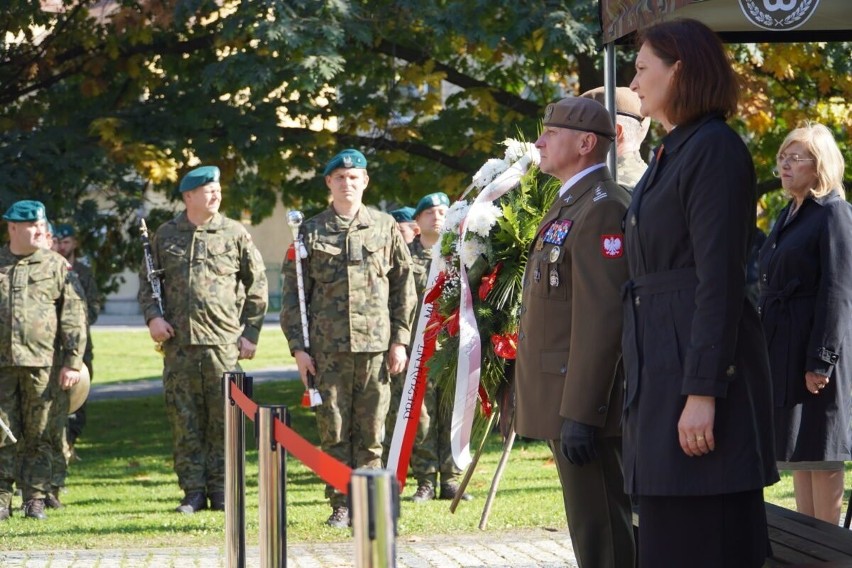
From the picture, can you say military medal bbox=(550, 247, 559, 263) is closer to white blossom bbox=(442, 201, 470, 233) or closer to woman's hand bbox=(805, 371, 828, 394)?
white blossom bbox=(442, 201, 470, 233)

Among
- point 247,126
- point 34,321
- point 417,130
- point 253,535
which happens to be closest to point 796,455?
point 253,535

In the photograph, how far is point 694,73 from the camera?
13.0 feet

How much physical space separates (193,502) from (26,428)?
1.33 meters

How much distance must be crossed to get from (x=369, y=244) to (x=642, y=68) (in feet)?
16.5

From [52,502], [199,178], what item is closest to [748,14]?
[199,178]

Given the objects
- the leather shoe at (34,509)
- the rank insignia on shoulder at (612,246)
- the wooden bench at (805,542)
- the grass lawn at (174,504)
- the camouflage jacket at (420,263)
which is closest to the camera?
the wooden bench at (805,542)

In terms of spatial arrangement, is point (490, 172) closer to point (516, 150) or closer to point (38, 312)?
point (516, 150)

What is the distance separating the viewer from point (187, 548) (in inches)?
307

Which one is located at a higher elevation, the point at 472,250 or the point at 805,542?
the point at 472,250

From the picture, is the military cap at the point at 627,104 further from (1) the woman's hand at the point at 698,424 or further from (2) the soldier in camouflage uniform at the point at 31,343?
(2) the soldier in camouflage uniform at the point at 31,343

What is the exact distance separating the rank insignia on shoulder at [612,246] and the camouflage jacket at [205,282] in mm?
5113

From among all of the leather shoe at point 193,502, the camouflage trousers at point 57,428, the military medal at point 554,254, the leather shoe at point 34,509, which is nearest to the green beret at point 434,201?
the leather shoe at point 193,502

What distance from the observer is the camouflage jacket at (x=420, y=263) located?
35.2ft

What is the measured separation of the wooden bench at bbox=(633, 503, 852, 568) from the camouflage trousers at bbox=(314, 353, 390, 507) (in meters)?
3.73
